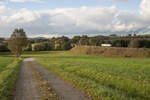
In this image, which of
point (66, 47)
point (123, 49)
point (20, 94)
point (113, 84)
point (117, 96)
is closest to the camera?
point (117, 96)

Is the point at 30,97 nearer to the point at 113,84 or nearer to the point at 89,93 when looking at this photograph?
the point at 89,93

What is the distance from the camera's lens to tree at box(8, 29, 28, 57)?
55938 millimetres

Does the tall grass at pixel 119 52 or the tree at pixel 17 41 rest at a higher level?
the tree at pixel 17 41

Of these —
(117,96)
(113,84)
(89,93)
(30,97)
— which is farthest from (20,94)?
(113,84)

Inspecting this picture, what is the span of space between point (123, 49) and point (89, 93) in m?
57.8

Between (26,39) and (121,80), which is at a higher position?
(26,39)

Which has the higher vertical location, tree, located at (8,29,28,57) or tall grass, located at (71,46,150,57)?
tree, located at (8,29,28,57)

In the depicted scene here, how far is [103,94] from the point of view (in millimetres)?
7586

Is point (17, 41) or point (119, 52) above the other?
point (17, 41)

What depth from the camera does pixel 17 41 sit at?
55.8 m

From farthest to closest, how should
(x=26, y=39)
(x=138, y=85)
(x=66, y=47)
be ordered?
1. (x=66, y=47)
2. (x=26, y=39)
3. (x=138, y=85)

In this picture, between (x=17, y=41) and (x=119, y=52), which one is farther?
(x=119, y=52)

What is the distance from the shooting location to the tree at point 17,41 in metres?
55.9

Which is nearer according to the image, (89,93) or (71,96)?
(71,96)
